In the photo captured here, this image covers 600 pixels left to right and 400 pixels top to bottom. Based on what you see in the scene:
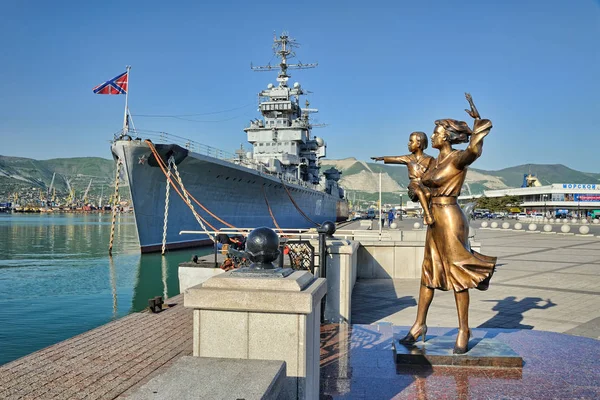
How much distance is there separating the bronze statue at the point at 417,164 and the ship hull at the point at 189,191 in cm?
2131

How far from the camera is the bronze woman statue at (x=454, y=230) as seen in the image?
4.98m

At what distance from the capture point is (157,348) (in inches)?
247

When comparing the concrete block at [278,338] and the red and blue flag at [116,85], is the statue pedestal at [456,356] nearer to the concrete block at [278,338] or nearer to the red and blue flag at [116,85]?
the concrete block at [278,338]

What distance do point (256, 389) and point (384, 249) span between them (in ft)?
35.2

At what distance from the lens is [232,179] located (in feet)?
101

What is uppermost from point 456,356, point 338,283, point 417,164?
point 417,164

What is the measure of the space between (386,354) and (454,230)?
1.70 metres

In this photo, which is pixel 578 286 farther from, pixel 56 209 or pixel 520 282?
pixel 56 209

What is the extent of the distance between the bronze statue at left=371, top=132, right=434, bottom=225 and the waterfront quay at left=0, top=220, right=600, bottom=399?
5.62 feet

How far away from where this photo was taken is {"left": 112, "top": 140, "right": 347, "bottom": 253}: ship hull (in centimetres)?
2545

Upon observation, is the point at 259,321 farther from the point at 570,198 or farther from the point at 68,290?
the point at 570,198

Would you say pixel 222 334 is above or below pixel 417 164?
below

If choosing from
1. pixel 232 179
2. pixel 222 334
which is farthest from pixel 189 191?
pixel 222 334

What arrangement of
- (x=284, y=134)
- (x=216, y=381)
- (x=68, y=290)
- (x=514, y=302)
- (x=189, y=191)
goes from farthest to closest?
(x=284, y=134) < (x=189, y=191) < (x=68, y=290) < (x=514, y=302) < (x=216, y=381)
